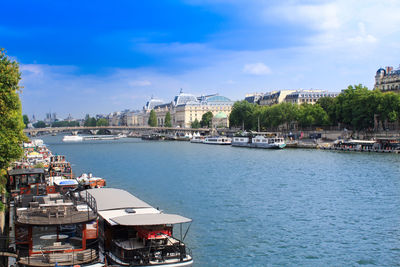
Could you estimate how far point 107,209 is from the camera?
1599 centimetres

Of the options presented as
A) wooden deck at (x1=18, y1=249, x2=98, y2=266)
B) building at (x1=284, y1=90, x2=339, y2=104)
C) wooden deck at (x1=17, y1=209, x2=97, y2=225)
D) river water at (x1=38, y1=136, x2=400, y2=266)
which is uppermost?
building at (x1=284, y1=90, x2=339, y2=104)

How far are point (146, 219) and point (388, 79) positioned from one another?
295 feet

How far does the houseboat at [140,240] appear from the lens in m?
13.6

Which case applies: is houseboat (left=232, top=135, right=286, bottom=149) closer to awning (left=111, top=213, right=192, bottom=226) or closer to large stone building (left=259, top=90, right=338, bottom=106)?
large stone building (left=259, top=90, right=338, bottom=106)

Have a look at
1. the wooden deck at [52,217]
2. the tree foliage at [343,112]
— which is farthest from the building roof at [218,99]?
the wooden deck at [52,217]

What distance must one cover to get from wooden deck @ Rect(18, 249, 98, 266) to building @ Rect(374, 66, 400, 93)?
87.9m

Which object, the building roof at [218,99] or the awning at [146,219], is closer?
the awning at [146,219]

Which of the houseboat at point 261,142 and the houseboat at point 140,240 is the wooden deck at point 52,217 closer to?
the houseboat at point 140,240

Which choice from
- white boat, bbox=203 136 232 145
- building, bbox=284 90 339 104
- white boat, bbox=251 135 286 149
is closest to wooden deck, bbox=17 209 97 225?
white boat, bbox=251 135 286 149

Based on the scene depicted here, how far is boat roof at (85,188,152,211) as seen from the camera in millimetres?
16469

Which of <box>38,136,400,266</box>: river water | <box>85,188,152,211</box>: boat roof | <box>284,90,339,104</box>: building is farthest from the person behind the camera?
<box>284,90,339,104</box>: building

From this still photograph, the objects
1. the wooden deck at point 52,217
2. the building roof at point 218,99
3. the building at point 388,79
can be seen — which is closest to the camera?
the wooden deck at point 52,217

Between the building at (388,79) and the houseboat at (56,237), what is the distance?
8702cm

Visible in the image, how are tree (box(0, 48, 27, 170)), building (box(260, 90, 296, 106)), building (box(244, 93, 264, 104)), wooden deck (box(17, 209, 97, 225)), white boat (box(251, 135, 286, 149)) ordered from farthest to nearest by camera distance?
building (box(244, 93, 264, 104)) < building (box(260, 90, 296, 106)) < white boat (box(251, 135, 286, 149)) < tree (box(0, 48, 27, 170)) < wooden deck (box(17, 209, 97, 225))
